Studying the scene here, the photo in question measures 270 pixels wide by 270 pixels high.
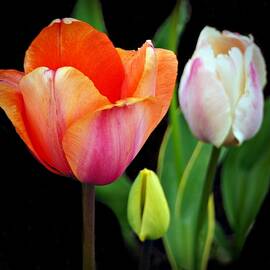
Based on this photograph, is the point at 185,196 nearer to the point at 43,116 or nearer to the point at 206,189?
the point at 206,189

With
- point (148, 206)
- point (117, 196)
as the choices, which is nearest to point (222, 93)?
point (148, 206)

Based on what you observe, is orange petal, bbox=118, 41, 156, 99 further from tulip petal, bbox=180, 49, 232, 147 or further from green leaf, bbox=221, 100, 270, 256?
green leaf, bbox=221, 100, 270, 256

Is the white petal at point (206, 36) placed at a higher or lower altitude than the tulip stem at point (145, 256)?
higher

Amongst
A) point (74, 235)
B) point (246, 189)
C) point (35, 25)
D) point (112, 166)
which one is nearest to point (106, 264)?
point (74, 235)

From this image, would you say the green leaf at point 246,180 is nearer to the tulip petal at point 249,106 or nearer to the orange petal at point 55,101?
the tulip petal at point 249,106

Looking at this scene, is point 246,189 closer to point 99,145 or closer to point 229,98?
point 229,98

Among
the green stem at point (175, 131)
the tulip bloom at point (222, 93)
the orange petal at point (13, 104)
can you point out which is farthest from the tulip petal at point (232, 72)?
the orange petal at point (13, 104)
